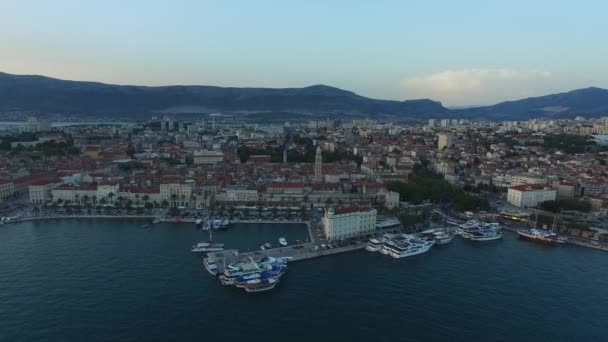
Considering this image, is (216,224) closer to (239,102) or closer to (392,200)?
(392,200)

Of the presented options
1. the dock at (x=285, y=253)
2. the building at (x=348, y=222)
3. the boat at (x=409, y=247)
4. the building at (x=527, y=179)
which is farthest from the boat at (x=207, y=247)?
the building at (x=527, y=179)

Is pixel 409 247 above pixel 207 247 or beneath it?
above

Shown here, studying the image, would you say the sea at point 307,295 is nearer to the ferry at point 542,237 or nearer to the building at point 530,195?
the ferry at point 542,237

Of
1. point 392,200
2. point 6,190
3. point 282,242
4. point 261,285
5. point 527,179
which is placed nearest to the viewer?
point 261,285

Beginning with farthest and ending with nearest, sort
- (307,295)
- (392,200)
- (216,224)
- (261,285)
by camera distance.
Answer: (392,200) < (216,224) < (261,285) < (307,295)

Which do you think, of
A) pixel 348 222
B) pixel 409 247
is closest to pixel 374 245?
pixel 409 247

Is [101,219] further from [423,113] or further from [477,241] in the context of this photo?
[423,113]

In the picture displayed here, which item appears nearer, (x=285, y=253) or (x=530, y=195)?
(x=285, y=253)
